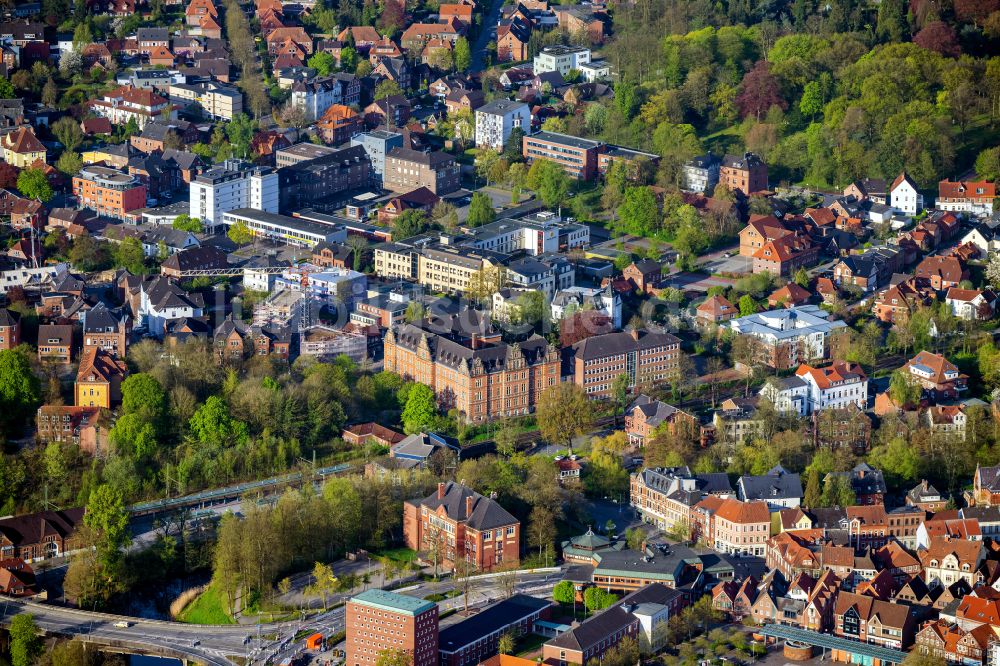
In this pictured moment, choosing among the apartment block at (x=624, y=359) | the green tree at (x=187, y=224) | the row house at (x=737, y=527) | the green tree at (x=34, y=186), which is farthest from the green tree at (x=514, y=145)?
the row house at (x=737, y=527)

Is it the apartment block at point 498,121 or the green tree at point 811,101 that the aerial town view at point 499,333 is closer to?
the apartment block at point 498,121

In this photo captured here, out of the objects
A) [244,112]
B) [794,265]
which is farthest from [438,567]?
[244,112]

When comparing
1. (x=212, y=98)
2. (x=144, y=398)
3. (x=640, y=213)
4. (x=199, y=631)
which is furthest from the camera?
(x=212, y=98)

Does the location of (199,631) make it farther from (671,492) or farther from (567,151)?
(567,151)

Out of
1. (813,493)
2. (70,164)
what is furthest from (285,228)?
(813,493)

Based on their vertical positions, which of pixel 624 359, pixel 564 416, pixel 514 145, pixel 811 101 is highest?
pixel 811 101

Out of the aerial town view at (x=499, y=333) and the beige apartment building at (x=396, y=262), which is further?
the beige apartment building at (x=396, y=262)
